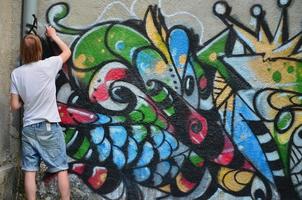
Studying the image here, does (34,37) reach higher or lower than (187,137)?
higher

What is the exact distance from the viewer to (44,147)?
5.50 meters

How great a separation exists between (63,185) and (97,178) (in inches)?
23.8

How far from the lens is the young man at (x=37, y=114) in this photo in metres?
5.49

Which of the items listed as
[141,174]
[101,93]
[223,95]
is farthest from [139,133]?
[223,95]

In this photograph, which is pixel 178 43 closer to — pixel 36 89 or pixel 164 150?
pixel 164 150

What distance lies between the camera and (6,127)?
234 inches

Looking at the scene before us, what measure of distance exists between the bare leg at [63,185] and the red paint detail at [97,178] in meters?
0.53

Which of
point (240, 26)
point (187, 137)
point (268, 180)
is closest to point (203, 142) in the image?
point (187, 137)

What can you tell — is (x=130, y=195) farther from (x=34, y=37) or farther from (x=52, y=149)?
(x=34, y=37)

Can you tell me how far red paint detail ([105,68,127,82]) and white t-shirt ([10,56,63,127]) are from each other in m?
0.69

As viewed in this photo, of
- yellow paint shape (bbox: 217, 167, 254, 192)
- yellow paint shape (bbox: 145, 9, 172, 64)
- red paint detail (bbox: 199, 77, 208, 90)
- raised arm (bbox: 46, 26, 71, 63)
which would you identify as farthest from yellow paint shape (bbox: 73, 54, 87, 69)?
yellow paint shape (bbox: 217, 167, 254, 192)

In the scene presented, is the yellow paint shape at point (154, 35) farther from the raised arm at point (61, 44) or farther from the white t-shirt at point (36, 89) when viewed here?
the white t-shirt at point (36, 89)

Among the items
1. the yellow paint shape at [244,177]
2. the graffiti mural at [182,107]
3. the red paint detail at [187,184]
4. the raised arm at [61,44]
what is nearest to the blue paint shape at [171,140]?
the graffiti mural at [182,107]

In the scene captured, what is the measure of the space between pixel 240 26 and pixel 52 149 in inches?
83.0
